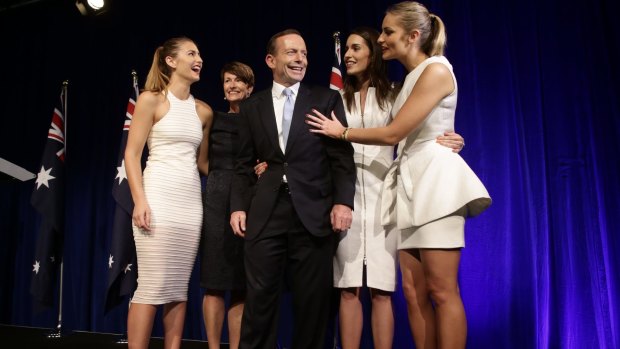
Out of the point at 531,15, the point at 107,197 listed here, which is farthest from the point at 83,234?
the point at 531,15

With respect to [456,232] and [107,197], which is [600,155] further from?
[107,197]

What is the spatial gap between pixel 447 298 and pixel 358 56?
52.4 inches

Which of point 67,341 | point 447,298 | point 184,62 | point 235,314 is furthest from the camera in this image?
point 67,341

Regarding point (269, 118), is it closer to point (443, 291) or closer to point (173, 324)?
point (443, 291)

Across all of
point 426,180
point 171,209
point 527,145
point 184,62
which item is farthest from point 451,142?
point 527,145

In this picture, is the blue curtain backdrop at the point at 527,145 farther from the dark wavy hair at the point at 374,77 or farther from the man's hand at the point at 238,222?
the man's hand at the point at 238,222

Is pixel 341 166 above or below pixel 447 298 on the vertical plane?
above

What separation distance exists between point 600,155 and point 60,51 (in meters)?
5.66

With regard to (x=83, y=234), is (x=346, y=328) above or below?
below

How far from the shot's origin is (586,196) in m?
3.26

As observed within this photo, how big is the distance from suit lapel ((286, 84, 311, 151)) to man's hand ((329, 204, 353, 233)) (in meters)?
0.33

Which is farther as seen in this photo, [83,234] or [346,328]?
[83,234]

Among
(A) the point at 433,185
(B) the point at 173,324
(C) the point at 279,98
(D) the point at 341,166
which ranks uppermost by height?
(C) the point at 279,98

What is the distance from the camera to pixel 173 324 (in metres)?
2.70
